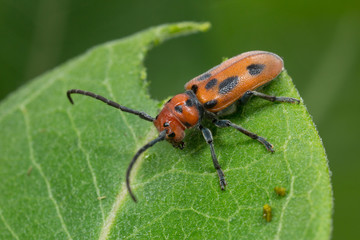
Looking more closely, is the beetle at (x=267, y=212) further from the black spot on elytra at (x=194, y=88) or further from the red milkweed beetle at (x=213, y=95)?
the black spot on elytra at (x=194, y=88)

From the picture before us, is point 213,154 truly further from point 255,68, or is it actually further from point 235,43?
point 235,43

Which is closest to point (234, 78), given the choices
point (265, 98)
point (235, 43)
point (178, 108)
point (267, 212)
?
point (265, 98)

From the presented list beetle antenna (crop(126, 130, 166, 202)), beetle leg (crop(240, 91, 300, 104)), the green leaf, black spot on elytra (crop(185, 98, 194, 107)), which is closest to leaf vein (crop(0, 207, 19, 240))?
the green leaf

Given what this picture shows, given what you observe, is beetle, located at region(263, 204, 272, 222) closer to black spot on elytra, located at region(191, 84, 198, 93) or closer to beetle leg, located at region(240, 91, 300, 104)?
beetle leg, located at region(240, 91, 300, 104)

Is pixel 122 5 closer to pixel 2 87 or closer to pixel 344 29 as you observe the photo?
pixel 2 87

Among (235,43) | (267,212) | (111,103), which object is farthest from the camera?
(235,43)

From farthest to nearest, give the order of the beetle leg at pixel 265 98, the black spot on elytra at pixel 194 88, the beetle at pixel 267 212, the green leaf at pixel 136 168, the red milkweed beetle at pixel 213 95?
1. the black spot on elytra at pixel 194 88
2. the red milkweed beetle at pixel 213 95
3. the beetle leg at pixel 265 98
4. the green leaf at pixel 136 168
5. the beetle at pixel 267 212

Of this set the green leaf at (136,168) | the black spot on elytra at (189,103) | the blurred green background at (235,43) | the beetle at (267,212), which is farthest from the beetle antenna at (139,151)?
the blurred green background at (235,43)
